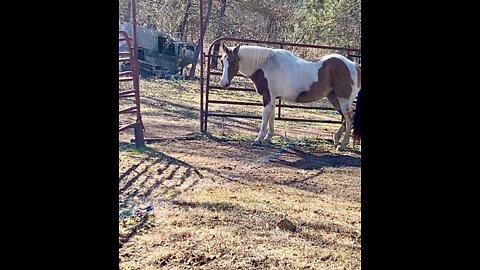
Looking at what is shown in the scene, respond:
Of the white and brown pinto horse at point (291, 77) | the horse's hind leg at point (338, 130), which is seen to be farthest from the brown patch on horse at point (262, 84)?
the horse's hind leg at point (338, 130)

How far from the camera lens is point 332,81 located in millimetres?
4340

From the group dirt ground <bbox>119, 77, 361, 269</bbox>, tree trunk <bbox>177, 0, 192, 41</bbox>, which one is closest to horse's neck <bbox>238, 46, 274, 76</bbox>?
dirt ground <bbox>119, 77, 361, 269</bbox>

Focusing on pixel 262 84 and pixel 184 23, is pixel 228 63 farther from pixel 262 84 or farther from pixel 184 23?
pixel 184 23

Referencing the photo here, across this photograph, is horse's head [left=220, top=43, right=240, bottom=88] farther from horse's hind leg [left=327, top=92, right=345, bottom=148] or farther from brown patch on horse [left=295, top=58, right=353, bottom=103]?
horse's hind leg [left=327, top=92, right=345, bottom=148]

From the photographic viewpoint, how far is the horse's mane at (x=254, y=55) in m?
4.34

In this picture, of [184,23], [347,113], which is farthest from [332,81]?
[184,23]

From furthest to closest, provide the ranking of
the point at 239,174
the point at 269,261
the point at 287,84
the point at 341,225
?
the point at 287,84 < the point at 239,174 < the point at 341,225 < the point at 269,261

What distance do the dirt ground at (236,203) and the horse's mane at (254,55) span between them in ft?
2.31

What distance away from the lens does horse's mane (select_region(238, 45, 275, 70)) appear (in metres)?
4.34

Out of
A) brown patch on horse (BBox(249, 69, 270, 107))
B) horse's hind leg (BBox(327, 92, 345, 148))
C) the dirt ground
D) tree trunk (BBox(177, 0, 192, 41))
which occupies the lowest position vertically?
the dirt ground
